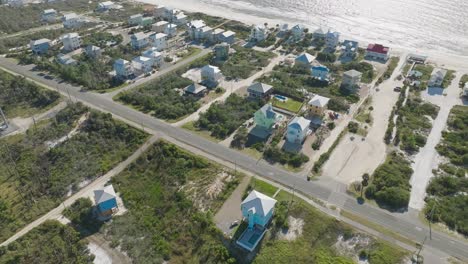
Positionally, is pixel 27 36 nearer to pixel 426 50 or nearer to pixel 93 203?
pixel 93 203

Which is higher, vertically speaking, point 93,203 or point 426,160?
point 426,160

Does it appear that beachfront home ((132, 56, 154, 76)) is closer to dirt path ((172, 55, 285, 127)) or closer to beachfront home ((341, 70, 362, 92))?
dirt path ((172, 55, 285, 127))

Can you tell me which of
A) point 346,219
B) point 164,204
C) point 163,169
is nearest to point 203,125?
point 163,169

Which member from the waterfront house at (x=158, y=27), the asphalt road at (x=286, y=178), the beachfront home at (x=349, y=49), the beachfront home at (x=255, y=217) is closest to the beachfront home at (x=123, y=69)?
the asphalt road at (x=286, y=178)

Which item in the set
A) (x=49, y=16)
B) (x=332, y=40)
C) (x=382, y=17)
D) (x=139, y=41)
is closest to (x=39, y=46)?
(x=139, y=41)

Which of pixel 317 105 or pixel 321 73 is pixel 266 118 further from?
pixel 321 73

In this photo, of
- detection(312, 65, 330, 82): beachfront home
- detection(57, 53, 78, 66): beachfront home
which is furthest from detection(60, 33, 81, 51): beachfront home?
detection(312, 65, 330, 82): beachfront home
